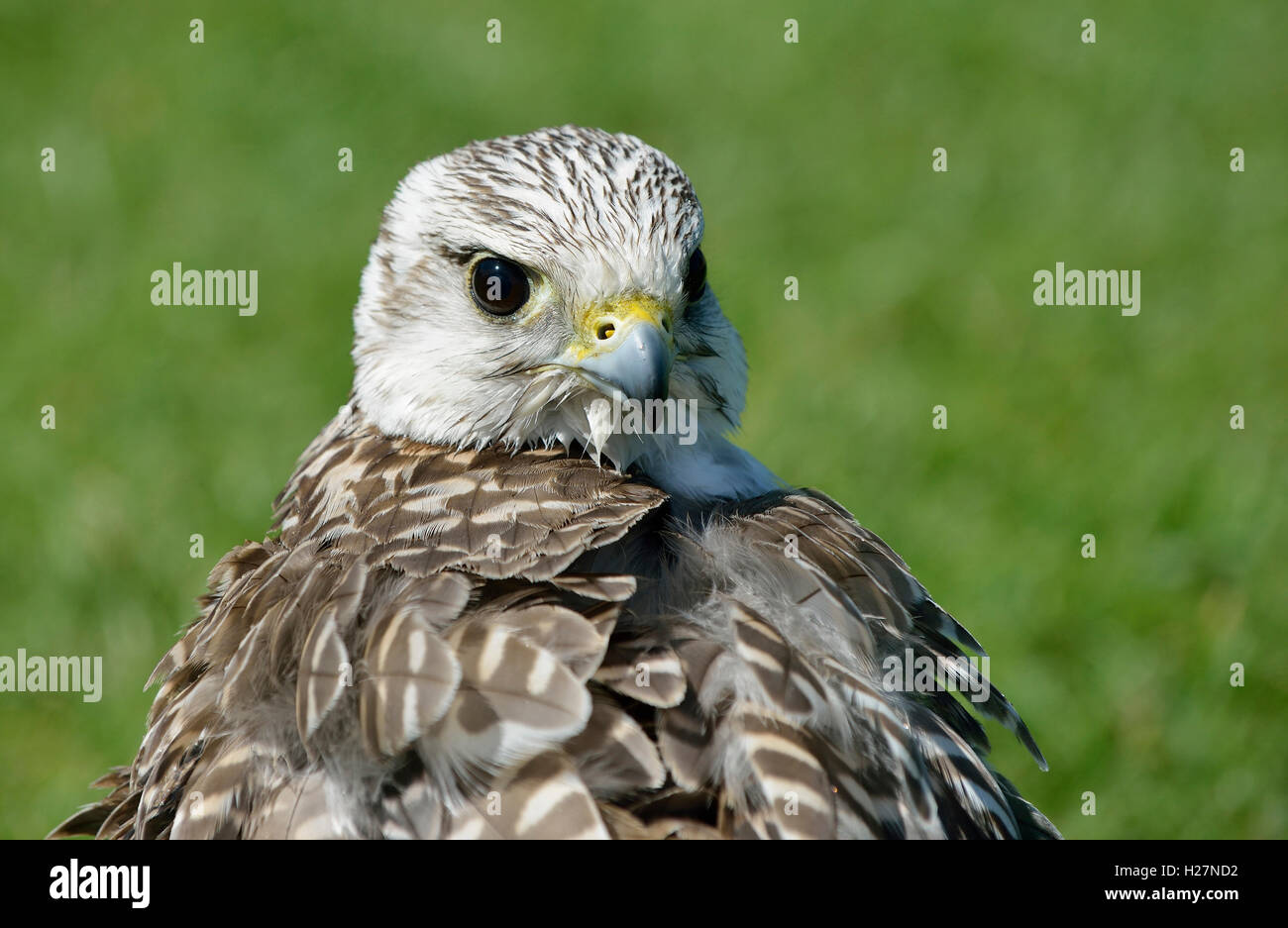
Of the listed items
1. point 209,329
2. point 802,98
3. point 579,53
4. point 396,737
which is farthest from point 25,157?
point 396,737

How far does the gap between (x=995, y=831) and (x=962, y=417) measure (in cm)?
372

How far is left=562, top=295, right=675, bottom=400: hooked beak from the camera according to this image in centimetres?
323

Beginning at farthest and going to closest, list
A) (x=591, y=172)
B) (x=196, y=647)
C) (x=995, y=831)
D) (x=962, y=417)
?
(x=962, y=417) → (x=591, y=172) → (x=196, y=647) → (x=995, y=831)

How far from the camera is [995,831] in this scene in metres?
3.01

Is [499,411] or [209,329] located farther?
[209,329]

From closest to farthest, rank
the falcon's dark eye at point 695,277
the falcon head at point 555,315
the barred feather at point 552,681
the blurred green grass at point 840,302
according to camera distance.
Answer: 1. the barred feather at point 552,681
2. the falcon head at point 555,315
3. the falcon's dark eye at point 695,277
4. the blurred green grass at point 840,302

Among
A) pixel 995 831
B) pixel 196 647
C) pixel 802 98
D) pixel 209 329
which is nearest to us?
pixel 995 831

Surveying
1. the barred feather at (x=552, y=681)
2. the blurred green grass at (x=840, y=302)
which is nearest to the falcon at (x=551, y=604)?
the barred feather at (x=552, y=681)

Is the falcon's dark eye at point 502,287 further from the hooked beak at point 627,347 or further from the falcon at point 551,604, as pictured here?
the hooked beak at point 627,347

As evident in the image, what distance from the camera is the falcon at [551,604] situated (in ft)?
8.36

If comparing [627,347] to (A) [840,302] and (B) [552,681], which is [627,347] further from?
(A) [840,302]

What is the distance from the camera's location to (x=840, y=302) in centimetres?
738

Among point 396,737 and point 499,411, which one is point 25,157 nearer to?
point 499,411

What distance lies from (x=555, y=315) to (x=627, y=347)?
0.84 feet
